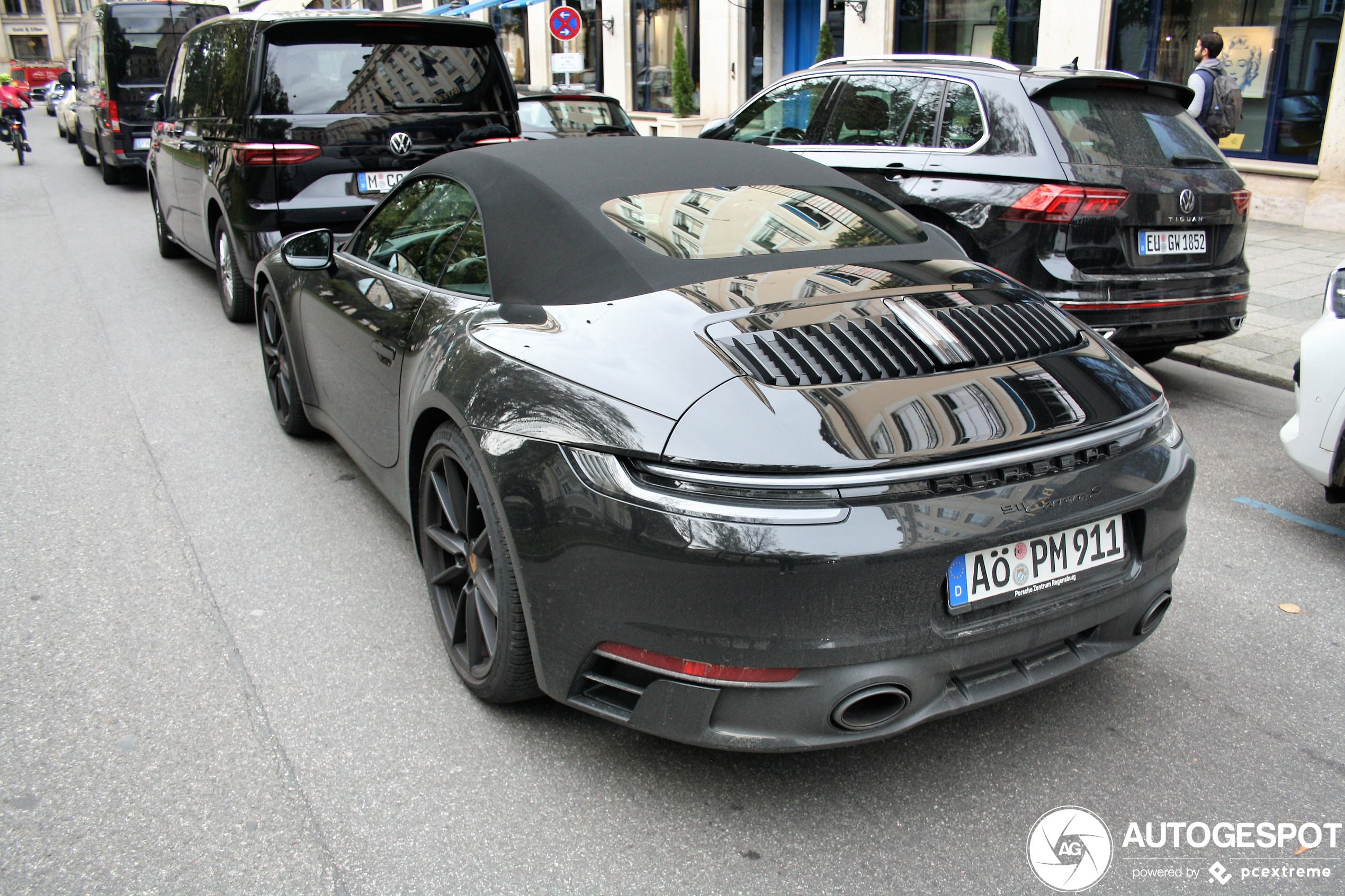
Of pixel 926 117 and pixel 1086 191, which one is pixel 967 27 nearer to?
pixel 926 117

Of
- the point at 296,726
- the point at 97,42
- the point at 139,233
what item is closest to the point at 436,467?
the point at 296,726

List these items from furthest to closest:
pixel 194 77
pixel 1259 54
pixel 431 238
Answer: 1. pixel 1259 54
2. pixel 194 77
3. pixel 431 238

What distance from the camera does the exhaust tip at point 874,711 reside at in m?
2.30

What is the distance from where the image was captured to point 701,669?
7.52 ft

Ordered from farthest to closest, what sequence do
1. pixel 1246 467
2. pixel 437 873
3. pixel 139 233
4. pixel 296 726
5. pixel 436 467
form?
pixel 139 233 → pixel 1246 467 → pixel 436 467 → pixel 296 726 → pixel 437 873

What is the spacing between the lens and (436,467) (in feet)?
10.2

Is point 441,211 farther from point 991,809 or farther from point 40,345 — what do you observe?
point 40,345

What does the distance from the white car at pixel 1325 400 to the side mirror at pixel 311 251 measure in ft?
12.2

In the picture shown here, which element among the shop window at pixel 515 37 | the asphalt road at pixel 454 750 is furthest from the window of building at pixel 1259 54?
the shop window at pixel 515 37

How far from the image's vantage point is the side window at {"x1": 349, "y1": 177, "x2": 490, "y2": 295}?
3.30 meters

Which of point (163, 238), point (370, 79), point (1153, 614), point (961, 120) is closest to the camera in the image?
point (1153, 614)

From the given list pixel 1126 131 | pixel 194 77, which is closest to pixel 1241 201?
pixel 1126 131

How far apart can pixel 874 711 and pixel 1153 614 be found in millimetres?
859

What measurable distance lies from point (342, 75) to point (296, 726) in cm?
524
